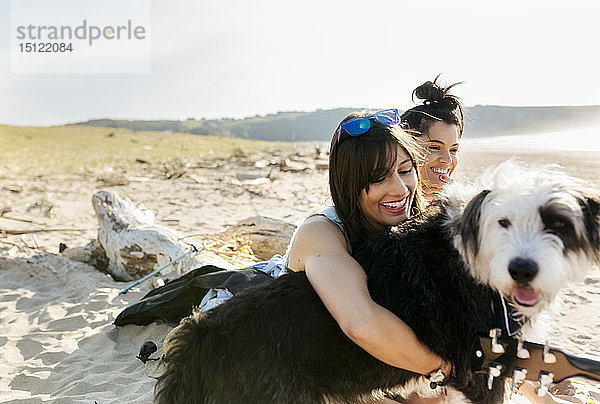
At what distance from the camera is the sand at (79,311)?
392 centimetres

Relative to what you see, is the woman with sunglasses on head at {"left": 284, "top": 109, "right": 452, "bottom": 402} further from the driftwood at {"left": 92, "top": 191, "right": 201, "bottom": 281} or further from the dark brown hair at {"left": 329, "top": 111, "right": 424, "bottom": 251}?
the driftwood at {"left": 92, "top": 191, "right": 201, "bottom": 281}

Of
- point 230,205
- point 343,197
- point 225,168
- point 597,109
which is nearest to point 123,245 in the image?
point 343,197

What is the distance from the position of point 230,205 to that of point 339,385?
33.0 ft

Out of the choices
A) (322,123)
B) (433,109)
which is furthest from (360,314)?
(322,123)

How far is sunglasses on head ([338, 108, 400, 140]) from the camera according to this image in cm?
304

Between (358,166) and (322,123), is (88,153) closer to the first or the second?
(358,166)

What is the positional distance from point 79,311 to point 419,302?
14.2 feet

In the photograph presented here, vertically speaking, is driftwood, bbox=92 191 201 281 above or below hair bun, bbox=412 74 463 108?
below

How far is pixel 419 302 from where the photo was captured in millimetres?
2561

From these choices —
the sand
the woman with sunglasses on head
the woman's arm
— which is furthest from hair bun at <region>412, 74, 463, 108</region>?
the woman's arm

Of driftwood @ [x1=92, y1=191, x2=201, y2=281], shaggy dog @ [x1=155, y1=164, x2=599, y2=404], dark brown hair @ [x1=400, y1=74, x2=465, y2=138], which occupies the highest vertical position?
dark brown hair @ [x1=400, y1=74, x2=465, y2=138]

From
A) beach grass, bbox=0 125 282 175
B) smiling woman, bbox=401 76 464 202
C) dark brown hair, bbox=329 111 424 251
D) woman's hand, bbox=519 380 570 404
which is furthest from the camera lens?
beach grass, bbox=0 125 282 175

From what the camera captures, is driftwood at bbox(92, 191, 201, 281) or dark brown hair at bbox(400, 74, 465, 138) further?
driftwood at bbox(92, 191, 201, 281)

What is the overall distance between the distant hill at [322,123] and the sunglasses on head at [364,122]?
365 mm
